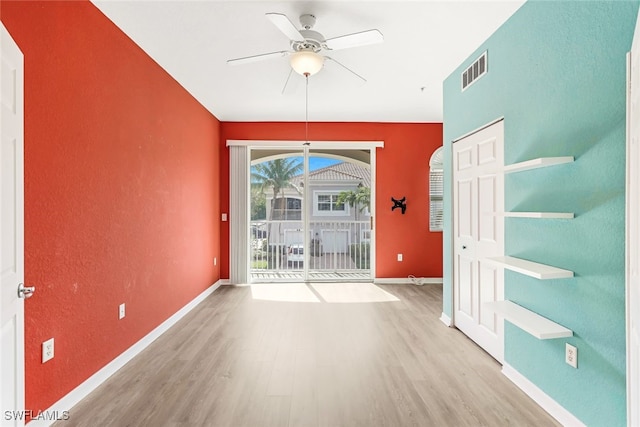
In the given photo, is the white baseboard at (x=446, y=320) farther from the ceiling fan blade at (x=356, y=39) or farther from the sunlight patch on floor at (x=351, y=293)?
the ceiling fan blade at (x=356, y=39)

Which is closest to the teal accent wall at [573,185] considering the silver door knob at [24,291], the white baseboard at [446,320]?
the white baseboard at [446,320]

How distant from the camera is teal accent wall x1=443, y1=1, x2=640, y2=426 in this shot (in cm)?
150

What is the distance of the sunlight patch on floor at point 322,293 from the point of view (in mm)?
4266

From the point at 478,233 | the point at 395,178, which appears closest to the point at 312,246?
the point at 395,178

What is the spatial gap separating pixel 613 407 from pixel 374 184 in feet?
13.1

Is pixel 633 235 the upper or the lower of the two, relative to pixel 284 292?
upper

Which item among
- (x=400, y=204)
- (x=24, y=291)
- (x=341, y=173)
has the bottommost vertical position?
(x=24, y=291)

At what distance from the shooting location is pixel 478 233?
2.76 metres

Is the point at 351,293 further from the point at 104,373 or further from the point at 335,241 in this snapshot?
A: the point at 104,373

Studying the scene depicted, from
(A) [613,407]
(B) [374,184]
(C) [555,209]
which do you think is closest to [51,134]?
(C) [555,209]

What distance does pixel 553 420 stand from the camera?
182 cm

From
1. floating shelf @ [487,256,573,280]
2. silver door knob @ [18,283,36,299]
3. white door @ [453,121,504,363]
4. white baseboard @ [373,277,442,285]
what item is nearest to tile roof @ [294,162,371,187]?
white baseboard @ [373,277,442,285]

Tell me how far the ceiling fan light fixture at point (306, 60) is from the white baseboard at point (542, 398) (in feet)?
8.96

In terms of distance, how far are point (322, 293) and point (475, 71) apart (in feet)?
11.0
